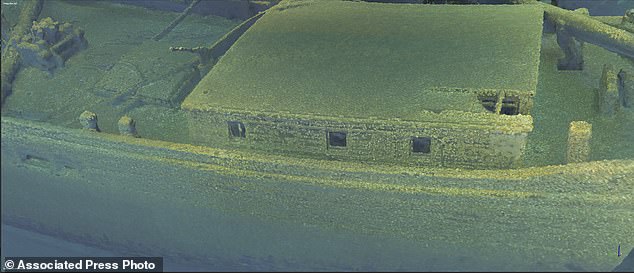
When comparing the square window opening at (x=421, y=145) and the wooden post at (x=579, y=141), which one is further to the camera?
the square window opening at (x=421, y=145)

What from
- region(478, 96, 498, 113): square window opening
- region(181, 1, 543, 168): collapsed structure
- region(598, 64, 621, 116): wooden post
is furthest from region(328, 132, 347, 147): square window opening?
region(598, 64, 621, 116): wooden post

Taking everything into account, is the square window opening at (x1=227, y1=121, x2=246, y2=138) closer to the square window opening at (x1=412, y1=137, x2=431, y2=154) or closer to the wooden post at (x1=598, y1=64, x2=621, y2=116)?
the square window opening at (x1=412, y1=137, x2=431, y2=154)

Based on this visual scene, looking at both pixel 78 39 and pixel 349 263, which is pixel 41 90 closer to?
pixel 78 39

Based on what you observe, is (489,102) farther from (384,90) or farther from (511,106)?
(384,90)

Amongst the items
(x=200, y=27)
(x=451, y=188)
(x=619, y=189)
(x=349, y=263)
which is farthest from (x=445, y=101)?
(x=200, y=27)

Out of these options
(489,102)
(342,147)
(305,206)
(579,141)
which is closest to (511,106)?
(489,102)

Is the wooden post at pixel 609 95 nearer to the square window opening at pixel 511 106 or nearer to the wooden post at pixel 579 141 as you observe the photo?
the wooden post at pixel 579 141

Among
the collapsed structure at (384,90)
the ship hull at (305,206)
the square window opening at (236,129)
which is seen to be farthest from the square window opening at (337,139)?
the square window opening at (236,129)
